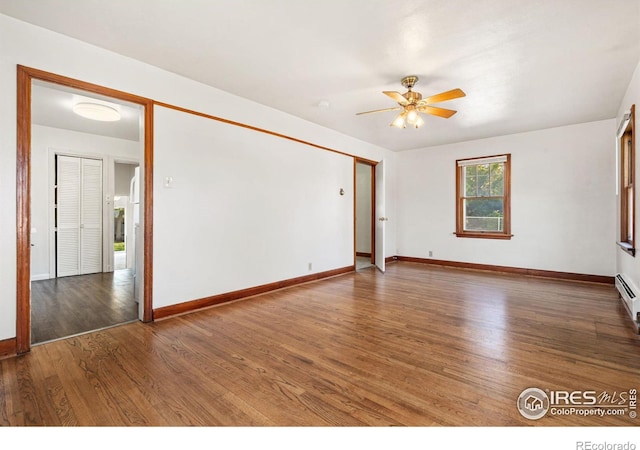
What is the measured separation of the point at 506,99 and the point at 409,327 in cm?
319

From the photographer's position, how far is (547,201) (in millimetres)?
5238

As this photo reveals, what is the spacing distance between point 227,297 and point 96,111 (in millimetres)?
2980

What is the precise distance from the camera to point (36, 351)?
2373mm

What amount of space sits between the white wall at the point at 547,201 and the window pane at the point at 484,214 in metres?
0.24

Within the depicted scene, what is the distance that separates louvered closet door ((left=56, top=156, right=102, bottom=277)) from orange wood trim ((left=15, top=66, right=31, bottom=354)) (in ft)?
12.1

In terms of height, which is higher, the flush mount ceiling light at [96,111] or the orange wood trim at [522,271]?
the flush mount ceiling light at [96,111]

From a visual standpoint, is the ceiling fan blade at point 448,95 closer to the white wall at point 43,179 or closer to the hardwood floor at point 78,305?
the hardwood floor at point 78,305

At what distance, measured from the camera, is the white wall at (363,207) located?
25.9ft

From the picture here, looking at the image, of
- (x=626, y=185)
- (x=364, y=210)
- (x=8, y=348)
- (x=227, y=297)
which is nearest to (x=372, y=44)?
(x=227, y=297)

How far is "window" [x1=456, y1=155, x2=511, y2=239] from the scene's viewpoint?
5672 millimetres

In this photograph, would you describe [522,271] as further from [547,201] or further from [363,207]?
[363,207]

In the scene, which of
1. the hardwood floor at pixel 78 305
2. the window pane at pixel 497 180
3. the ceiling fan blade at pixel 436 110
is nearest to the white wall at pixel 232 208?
the hardwood floor at pixel 78 305

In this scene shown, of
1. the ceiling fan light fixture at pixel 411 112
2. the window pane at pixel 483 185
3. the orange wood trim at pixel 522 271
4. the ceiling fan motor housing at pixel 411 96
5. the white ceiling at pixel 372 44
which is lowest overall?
the orange wood trim at pixel 522 271

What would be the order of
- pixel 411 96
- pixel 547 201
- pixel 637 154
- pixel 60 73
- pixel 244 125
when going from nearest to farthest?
pixel 60 73
pixel 637 154
pixel 411 96
pixel 244 125
pixel 547 201
